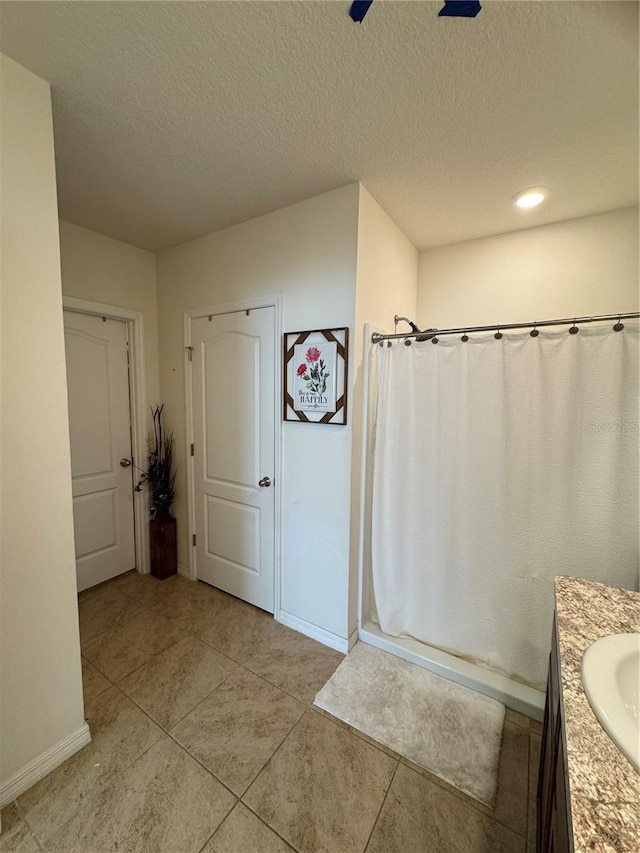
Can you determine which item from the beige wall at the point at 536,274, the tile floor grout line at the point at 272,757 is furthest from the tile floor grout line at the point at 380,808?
the beige wall at the point at 536,274

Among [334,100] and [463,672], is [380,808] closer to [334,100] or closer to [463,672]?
[463,672]

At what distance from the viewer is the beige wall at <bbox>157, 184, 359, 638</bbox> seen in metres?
1.82

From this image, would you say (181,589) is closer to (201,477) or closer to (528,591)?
(201,477)

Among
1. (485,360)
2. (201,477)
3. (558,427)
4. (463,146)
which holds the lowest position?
(201,477)

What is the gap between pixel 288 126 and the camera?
139 centimetres

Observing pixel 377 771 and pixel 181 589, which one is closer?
pixel 377 771

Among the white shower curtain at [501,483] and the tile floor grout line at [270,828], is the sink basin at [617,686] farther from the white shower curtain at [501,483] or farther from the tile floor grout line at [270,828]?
the tile floor grout line at [270,828]

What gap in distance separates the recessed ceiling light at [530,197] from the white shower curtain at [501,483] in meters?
0.87

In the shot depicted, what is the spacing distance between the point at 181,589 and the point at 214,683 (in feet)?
3.21

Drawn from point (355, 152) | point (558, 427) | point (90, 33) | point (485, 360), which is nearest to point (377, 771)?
point (558, 427)

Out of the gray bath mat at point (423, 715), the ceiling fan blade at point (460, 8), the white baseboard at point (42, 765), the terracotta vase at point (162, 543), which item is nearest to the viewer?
the ceiling fan blade at point (460, 8)

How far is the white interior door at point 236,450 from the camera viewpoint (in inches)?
86.4

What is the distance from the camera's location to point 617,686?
0.77m

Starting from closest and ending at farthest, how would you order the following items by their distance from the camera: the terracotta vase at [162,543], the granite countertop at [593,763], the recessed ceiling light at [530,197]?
the granite countertop at [593,763] → the recessed ceiling light at [530,197] → the terracotta vase at [162,543]
